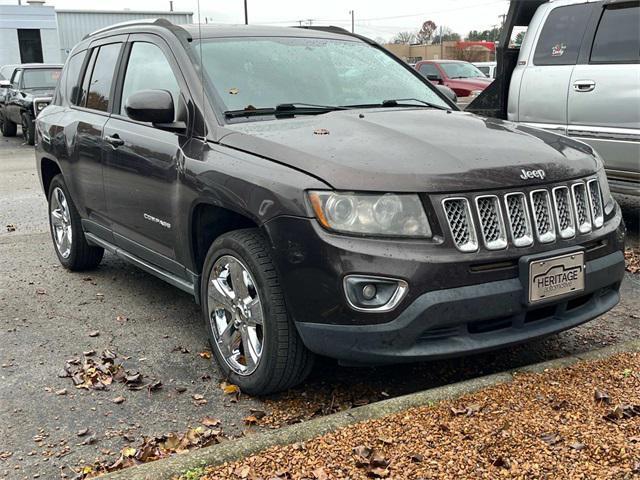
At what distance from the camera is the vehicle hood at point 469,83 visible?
17.0 m

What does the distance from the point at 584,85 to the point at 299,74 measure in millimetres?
3341

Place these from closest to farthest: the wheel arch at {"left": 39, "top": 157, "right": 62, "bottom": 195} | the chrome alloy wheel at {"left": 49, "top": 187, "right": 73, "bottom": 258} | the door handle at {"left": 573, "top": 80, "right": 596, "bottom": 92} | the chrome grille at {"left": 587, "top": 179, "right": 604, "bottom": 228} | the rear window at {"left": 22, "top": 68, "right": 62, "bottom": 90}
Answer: the chrome grille at {"left": 587, "top": 179, "right": 604, "bottom": 228}
the chrome alloy wheel at {"left": 49, "top": 187, "right": 73, "bottom": 258}
the wheel arch at {"left": 39, "top": 157, "right": 62, "bottom": 195}
the door handle at {"left": 573, "top": 80, "right": 596, "bottom": 92}
the rear window at {"left": 22, "top": 68, "right": 62, "bottom": 90}

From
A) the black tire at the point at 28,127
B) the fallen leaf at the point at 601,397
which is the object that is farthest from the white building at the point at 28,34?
the fallen leaf at the point at 601,397

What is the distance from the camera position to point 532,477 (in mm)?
2588

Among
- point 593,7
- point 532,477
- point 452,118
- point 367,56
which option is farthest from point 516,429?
point 593,7

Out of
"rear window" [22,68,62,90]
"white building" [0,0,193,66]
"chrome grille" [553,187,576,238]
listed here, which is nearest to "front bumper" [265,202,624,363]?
"chrome grille" [553,187,576,238]

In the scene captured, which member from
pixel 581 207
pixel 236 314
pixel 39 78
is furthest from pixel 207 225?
pixel 39 78

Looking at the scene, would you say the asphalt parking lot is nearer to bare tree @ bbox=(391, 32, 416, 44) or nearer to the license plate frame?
the license plate frame

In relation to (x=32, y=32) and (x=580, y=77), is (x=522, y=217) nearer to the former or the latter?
(x=580, y=77)

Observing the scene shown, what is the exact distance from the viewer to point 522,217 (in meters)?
3.21

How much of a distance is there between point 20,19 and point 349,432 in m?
38.4

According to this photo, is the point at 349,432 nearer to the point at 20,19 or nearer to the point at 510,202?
the point at 510,202

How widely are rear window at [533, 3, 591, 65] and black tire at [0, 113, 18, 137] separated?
16148 mm

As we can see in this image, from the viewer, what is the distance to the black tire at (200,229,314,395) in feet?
10.7
